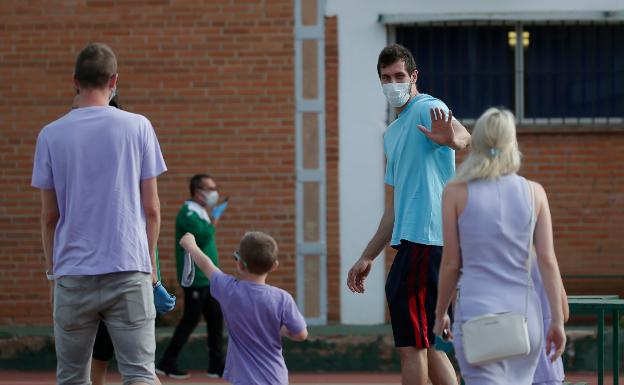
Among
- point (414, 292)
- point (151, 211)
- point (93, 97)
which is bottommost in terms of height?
point (414, 292)

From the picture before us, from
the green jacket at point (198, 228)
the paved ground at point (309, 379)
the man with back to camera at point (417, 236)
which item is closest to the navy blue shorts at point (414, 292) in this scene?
the man with back to camera at point (417, 236)

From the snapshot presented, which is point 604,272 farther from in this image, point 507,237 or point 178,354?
point 507,237

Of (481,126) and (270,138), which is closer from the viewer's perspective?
(481,126)

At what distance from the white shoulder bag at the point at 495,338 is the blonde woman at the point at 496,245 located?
6cm

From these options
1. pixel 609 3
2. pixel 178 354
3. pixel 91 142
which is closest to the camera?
pixel 91 142

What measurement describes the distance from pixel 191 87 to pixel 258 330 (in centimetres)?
782

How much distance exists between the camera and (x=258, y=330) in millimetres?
6457

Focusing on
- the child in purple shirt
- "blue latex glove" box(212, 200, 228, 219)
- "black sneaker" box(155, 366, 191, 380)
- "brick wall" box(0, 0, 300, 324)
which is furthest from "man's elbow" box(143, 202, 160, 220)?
"brick wall" box(0, 0, 300, 324)

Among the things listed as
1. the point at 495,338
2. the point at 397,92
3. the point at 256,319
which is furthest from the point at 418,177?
the point at 495,338

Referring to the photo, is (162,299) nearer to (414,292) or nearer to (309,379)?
(414,292)

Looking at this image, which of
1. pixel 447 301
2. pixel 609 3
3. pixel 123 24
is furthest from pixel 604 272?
pixel 447 301

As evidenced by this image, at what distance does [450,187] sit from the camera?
5895 mm

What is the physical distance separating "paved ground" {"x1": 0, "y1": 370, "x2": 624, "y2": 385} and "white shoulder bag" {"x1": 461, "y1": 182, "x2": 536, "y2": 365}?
6587 mm

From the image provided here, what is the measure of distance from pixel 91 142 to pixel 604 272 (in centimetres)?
878
